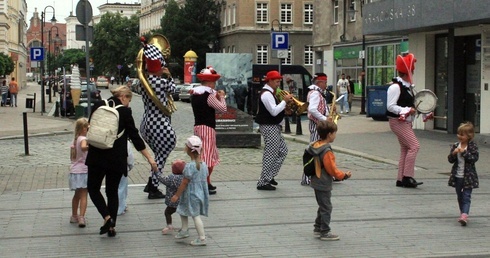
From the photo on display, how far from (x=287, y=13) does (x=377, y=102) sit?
4548cm

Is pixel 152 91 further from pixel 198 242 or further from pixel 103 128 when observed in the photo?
pixel 198 242

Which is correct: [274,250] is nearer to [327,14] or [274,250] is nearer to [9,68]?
[327,14]

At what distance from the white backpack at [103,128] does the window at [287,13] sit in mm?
66547

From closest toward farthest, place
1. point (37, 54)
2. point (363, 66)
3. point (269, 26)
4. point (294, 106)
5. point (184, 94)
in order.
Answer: point (294, 106)
point (363, 66)
point (37, 54)
point (184, 94)
point (269, 26)

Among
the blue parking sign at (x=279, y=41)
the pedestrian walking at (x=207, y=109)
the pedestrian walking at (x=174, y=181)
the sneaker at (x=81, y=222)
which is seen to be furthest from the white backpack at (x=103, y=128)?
the blue parking sign at (x=279, y=41)

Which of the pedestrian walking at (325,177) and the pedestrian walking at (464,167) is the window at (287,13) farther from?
the pedestrian walking at (325,177)

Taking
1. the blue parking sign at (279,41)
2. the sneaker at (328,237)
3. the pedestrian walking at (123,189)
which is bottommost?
the sneaker at (328,237)

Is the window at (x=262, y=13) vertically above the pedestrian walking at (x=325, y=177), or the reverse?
the window at (x=262, y=13)

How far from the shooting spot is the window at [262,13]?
74.3 m

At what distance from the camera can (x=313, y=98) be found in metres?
12.7

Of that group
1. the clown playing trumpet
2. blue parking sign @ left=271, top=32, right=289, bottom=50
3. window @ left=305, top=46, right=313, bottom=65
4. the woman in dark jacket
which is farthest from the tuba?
window @ left=305, top=46, right=313, bottom=65

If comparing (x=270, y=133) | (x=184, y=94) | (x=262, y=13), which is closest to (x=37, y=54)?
(x=184, y=94)

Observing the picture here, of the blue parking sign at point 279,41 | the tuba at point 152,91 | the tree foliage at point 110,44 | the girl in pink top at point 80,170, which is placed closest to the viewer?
the girl in pink top at point 80,170

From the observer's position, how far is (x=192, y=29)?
77.4 metres
